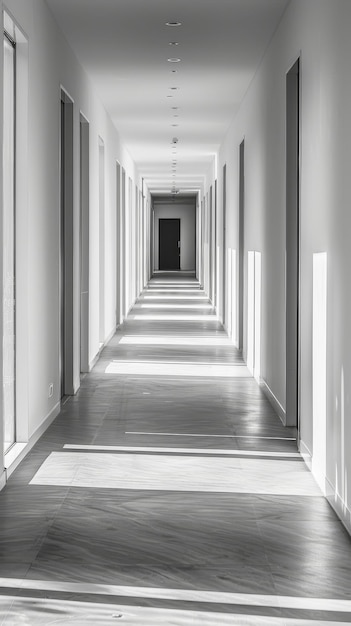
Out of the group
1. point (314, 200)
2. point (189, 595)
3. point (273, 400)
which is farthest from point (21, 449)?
point (273, 400)

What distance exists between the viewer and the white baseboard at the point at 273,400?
8211mm

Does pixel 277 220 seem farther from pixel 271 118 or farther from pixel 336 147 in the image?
pixel 336 147

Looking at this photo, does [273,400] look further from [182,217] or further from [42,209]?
[182,217]

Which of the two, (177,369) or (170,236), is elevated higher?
(170,236)

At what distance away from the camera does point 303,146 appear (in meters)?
6.82

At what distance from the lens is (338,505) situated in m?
5.24

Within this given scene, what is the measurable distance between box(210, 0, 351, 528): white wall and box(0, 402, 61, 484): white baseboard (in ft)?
6.62

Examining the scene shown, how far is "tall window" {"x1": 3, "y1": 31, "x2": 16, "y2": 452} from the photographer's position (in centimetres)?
→ 638

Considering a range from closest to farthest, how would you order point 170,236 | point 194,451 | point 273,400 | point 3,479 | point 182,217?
point 3,479
point 194,451
point 273,400
point 182,217
point 170,236

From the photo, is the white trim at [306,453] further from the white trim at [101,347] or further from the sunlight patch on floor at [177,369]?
the white trim at [101,347]

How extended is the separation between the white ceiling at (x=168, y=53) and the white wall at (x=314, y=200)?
1.15 ft

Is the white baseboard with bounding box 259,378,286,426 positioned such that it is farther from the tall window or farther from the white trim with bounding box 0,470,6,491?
the white trim with bounding box 0,470,6,491

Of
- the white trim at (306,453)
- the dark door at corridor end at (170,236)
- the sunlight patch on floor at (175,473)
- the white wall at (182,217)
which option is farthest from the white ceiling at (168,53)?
the dark door at corridor end at (170,236)

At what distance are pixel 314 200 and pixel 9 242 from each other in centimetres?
213
